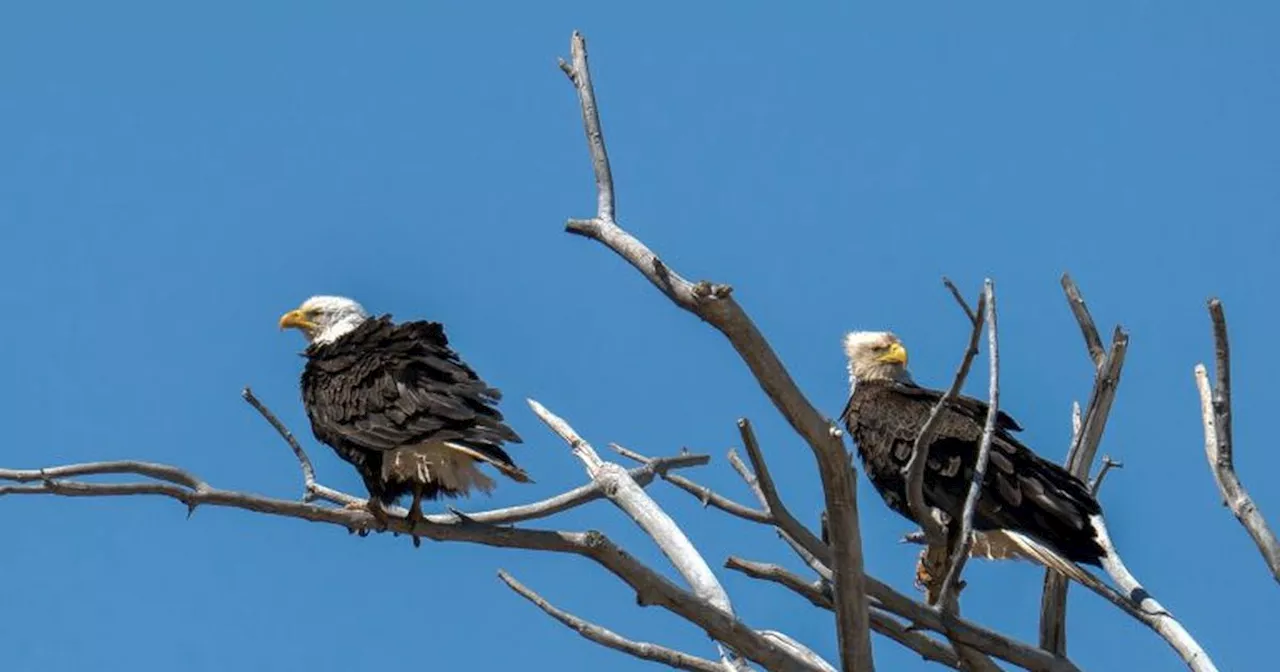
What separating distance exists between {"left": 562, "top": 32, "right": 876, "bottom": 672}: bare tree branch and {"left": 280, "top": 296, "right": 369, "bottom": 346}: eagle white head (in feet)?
14.4

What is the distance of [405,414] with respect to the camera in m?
7.92

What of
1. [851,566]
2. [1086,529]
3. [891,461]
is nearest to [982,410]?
[891,461]

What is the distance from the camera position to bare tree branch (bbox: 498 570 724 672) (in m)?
5.89

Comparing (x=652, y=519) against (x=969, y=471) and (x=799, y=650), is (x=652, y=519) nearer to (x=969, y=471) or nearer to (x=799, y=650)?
(x=799, y=650)

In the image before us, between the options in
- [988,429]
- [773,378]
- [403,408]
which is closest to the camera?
[773,378]

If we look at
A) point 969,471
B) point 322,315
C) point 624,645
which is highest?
point 322,315

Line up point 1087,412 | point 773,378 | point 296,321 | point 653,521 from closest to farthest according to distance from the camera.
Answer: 1. point 773,378
2. point 653,521
3. point 1087,412
4. point 296,321

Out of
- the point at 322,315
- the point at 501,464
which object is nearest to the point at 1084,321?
the point at 501,464

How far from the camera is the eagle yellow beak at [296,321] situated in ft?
33.3

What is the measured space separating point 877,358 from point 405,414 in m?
3.40

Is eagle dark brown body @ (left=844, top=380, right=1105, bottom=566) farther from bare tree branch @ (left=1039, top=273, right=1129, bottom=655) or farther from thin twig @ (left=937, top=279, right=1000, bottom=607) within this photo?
thin twig @ (left=937, top=279, right=1000, bottom=607)

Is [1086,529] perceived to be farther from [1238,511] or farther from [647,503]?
[647,503]

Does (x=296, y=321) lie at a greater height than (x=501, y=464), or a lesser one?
greater

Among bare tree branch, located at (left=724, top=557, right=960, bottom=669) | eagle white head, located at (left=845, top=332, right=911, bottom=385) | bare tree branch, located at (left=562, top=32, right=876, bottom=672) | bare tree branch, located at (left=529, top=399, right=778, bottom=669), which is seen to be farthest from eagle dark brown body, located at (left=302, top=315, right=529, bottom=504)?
eagle white head, located at (left=845, top=332, right=911, bottom=385)
